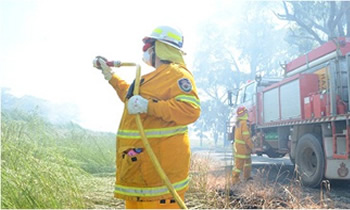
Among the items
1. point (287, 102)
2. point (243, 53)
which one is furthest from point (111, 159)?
point (243, 53)

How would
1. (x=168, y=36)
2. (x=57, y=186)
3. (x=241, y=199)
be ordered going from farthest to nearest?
(x=241, y=199) → (x=57, y=186) → (x=168, y=36)

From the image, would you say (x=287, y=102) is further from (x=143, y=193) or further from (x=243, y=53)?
(x=243, y=53)

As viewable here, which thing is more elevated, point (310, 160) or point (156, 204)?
point (310, 160)

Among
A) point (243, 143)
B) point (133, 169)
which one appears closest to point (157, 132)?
point (133, 169)

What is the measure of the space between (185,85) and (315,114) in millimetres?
5249

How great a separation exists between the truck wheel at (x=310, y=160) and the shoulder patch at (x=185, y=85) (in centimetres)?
471

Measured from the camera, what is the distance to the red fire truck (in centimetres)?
622

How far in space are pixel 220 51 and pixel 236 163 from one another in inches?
1000

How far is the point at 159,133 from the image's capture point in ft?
7.64

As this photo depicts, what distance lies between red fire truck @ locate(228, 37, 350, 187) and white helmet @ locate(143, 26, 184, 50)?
4391 mm

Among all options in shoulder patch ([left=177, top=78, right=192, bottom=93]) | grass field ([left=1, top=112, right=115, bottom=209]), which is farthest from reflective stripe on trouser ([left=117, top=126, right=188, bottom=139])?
grass field ([left=1, top=112, right=115, bottom=209])

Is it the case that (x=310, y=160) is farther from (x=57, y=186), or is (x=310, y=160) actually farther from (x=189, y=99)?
(x=189, y=99)

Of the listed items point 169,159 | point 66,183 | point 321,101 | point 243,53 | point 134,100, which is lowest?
point 66,183

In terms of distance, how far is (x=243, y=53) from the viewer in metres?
30.1
